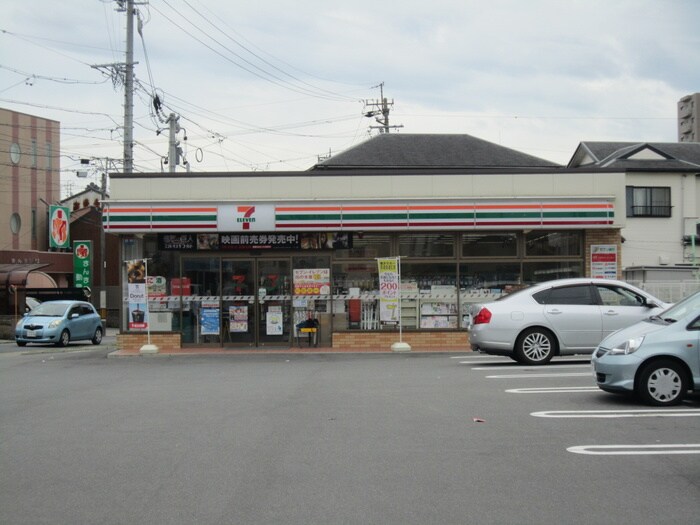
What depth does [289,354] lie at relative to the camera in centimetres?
1986

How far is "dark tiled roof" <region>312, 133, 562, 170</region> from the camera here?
33094mm

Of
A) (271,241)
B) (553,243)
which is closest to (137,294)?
(271,241)

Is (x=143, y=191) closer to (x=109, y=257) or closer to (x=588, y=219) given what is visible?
(x=588, y=219)

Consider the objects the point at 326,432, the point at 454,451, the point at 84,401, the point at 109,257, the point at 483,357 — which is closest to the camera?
the point at 454,451

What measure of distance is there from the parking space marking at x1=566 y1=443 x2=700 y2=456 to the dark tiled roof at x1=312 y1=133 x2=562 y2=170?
2565 cm

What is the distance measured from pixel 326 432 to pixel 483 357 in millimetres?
9255

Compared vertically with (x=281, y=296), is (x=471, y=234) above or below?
above

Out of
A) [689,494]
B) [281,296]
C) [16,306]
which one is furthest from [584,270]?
[16,306]

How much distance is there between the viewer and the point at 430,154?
34.6 metres

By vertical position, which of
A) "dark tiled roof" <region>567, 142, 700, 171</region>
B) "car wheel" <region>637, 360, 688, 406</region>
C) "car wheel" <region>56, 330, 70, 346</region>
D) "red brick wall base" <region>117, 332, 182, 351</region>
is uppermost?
"dark tiled roof" <region>567, 142, 700, 171</region>

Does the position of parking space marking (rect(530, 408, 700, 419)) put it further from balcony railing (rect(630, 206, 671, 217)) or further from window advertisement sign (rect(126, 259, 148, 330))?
balcony railing (rect(630, 206, 671, 217))

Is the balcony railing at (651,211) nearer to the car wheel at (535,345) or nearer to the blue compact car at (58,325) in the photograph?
the blue compact car at (58,325)

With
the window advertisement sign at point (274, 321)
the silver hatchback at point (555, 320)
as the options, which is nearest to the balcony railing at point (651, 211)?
the window advertisement sign at point (274, 321)

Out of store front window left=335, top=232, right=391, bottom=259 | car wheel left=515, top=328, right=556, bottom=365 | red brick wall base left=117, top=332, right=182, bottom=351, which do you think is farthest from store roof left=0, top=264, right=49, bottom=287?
car wheel left=515, top=328, right=556, bottom=365
